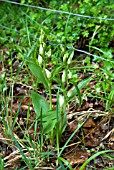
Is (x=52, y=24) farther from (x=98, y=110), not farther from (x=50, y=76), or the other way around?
(x=50, y=76)

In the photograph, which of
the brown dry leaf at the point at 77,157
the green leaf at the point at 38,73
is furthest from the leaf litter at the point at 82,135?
the green leaf at the point at 38,73

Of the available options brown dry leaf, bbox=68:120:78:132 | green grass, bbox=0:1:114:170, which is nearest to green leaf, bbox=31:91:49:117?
green grass, bbox=0:1:114:170

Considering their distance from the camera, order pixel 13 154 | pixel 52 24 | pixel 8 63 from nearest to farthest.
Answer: pixel 13 154
pixel 8 63
pixel 52 24

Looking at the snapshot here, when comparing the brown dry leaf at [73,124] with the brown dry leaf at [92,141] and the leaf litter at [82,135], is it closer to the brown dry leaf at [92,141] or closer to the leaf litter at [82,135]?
the leaf litter at [82,135]

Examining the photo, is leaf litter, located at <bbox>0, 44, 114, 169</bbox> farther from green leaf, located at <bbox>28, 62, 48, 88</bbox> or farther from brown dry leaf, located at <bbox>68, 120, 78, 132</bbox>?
green leaf, located at <bbox>28, 62, 48, 88</bbox>

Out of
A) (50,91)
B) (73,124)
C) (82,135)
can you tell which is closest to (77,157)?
(82,135)

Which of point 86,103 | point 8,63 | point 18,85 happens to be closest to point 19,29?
point 8,63

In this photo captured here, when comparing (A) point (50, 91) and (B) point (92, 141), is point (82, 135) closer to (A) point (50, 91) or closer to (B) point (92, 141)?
(B) point (92, 141)
